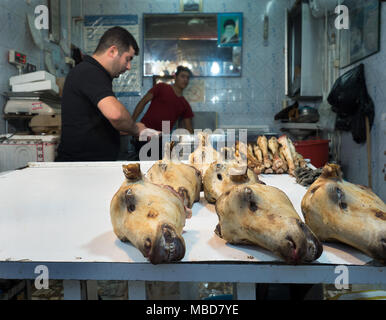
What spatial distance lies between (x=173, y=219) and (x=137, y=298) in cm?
28

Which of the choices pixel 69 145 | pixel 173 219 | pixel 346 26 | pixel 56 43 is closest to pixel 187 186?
pixel 173 219

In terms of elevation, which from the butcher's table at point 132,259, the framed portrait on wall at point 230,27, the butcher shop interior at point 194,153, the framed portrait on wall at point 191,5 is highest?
the framed portrait on wall at point 191,5

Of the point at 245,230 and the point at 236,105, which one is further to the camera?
the point at 236,105

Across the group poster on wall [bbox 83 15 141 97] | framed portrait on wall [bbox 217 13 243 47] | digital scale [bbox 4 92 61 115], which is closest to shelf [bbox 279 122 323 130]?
framed portrait on wall [bbox 217 13 243 47]

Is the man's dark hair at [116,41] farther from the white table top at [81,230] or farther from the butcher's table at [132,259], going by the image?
the butcher's table at [132,259]

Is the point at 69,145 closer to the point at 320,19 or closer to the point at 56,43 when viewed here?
the point at 56,43

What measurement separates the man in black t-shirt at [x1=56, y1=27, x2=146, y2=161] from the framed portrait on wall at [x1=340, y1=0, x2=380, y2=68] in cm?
277

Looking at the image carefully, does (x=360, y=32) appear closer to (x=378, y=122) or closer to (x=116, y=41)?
(x=378, y=122)

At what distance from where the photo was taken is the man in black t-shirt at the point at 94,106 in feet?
9.41

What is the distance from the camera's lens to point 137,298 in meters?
0.96

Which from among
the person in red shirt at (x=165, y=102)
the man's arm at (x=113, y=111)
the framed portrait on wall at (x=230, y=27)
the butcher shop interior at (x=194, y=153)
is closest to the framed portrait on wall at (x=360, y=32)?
the butcher shop interior at (x=194, y=153)

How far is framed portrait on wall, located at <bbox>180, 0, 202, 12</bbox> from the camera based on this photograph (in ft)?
20.5

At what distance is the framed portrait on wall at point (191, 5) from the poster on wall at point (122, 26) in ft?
3.11

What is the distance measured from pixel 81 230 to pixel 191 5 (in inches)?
240
